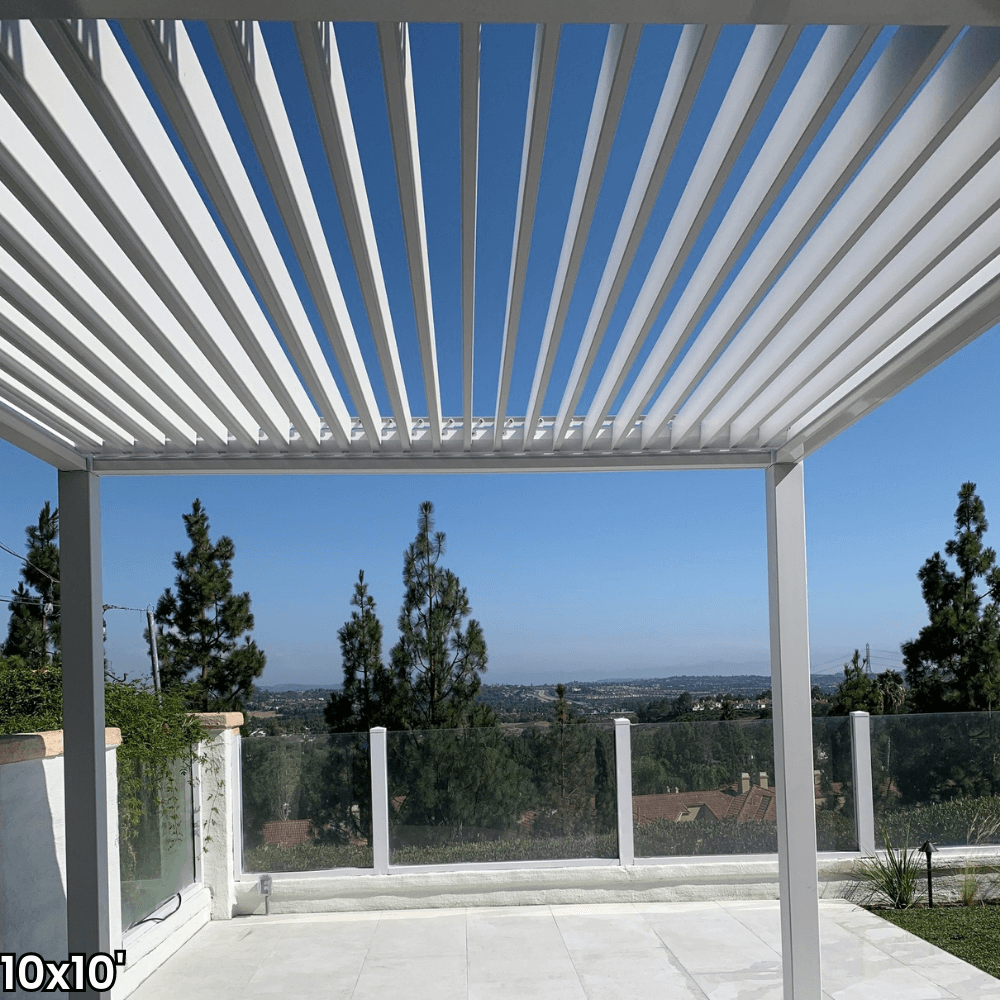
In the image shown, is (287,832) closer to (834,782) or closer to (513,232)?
(834,782)

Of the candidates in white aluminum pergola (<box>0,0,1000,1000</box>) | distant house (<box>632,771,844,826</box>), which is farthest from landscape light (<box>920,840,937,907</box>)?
white aluminum pergola (<box>0,0,1000,1000</box>)

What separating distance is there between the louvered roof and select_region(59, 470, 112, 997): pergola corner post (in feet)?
1.02

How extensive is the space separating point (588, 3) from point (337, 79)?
25.4 inches

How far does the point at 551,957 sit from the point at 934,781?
3.69 m

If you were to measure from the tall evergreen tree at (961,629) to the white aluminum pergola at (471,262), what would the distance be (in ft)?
22.0

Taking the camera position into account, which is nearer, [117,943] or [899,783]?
[117,943]

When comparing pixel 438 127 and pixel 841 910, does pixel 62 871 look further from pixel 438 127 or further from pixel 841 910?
pixel 841 910

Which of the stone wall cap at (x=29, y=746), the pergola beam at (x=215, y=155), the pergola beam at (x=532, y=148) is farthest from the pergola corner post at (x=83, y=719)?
the pergola beam at (x=532, y=148)

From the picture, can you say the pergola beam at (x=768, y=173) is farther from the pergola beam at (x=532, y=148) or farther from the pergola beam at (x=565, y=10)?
the pergola beam at (x=532, y=148)

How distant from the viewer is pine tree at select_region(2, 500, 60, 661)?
9484 millimetres

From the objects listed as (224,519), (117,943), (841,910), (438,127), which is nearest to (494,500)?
(224,519)

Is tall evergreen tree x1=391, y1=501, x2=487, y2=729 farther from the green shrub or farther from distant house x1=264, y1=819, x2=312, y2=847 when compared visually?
the green shrub

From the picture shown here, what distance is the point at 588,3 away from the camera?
60.2 inches

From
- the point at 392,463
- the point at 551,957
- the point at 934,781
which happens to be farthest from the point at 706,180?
the point at 934,781
